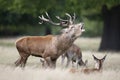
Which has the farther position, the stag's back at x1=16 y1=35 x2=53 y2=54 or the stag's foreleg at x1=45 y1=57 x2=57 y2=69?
the stag's back at x1=16 y1=35 x2=53 y2=54

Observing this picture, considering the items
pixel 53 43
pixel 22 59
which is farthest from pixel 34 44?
pixel 22 59

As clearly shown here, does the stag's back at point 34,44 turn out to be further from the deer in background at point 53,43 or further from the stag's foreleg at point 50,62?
the stag's foreleg at point 50,62

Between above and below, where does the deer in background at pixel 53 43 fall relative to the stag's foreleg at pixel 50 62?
above

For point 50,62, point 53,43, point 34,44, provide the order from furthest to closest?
point 34,44, point 53,43, point 50,62

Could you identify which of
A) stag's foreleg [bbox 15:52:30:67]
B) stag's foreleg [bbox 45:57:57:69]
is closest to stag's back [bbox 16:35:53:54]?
stag's foreleg [bbox 15:52:30:67]

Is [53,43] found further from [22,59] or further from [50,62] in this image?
[22,59]

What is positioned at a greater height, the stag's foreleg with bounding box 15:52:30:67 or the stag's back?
the stag's back

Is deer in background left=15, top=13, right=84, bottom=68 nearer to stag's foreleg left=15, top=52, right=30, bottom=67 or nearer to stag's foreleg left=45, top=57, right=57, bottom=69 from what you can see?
stag's foreleg left=45, top=57, right=57, bottom=69

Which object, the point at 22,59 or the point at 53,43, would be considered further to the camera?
the point at 22,59

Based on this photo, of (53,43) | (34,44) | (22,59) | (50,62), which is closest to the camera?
(50,62)

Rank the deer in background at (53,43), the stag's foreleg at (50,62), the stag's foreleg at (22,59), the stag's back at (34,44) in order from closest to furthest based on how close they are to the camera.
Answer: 1. the deer in background at (53,43)
2. the stag's foreleg at (50,62)
3. the stag's back at (34,44)
4. the stag's foreleg at (22,59)

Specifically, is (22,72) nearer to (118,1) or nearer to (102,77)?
(102,77)

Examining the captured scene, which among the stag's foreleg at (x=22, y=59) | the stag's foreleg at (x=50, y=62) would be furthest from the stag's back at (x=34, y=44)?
the stag's foreleg at (x=50, y=62)

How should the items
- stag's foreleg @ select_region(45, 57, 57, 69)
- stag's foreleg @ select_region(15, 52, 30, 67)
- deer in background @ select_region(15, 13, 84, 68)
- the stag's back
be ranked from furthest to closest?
1. stag's foreleg @ select_region(15, 52, 30, 67)
2. the stag's back
3. stag's foreleg @ select_region(45, 57, 57, 69)
4. deer in background @ select_region(15, 13, 84, 68)
